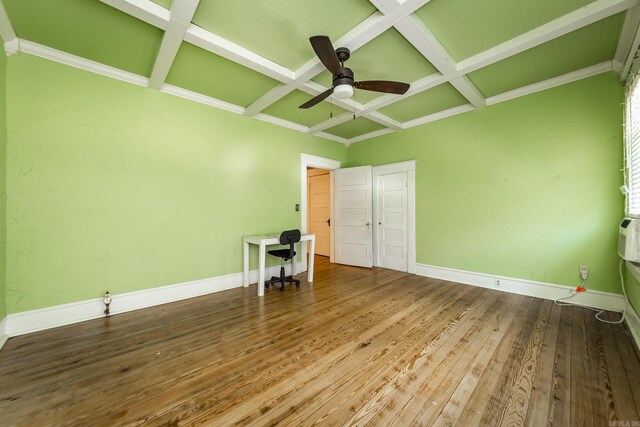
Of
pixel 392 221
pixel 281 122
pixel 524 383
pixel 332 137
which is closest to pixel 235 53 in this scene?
pixel 281 122

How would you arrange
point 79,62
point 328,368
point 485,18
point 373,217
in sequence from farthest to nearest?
point 373,217 → point 79,62 → point 485,18 → point 328,368

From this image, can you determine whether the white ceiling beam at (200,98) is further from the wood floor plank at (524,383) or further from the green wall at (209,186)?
the wood floor plank at (524,383)

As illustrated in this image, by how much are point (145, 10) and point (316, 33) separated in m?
1.37

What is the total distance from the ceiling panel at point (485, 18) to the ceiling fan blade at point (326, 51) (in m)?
0.79

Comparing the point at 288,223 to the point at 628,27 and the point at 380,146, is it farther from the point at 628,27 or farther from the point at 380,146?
the point at 628,27

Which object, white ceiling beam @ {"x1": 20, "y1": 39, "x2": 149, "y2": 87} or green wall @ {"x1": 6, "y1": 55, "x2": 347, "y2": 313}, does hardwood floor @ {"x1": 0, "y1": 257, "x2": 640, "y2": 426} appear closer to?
green wall @ {"x1": 6, "y1": 55, "x2": 347, "y2": 313}

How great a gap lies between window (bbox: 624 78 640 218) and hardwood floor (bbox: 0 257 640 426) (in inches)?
48.5

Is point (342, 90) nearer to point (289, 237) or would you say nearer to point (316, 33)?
point (316, 33)

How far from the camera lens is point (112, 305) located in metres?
2.73

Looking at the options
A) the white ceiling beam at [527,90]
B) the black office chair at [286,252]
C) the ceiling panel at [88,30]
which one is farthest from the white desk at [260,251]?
the white ceiling beam at [527,90]

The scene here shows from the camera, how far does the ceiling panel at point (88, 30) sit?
1.94 m

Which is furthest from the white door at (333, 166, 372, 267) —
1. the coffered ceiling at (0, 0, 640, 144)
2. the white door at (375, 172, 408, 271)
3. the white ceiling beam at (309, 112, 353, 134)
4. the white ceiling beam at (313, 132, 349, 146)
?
the coffered ceiling at (0, 0, 640, 144)

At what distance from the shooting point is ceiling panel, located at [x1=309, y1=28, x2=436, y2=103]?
233cm

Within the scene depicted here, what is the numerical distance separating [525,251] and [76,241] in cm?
541
